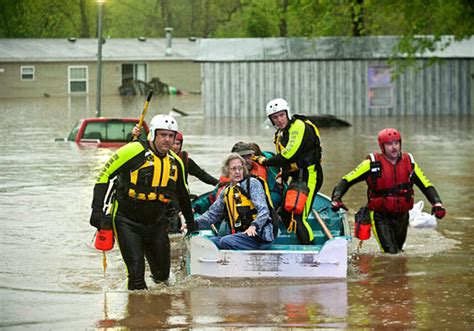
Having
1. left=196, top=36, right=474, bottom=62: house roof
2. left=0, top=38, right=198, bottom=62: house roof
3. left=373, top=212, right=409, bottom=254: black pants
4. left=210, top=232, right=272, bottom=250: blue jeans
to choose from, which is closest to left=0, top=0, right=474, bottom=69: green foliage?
left=196, top=36, right=474, bottom=62: house roof

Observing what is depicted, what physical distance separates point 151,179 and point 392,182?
332 cm

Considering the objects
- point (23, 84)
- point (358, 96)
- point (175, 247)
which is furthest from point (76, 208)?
point (23, 84)

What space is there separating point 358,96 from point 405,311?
39417mm

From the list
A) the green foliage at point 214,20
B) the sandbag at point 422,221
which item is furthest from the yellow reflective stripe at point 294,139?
the green foliage at point 214,20

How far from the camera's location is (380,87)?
50062 mm

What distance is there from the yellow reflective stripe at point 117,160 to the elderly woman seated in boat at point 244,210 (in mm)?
1361

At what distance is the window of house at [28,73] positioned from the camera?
7619 cm

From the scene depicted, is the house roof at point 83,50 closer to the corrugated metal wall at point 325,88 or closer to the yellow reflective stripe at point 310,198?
the corrugated metal wall at point 325,88

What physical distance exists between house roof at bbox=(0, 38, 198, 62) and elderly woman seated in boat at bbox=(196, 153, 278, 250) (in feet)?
210

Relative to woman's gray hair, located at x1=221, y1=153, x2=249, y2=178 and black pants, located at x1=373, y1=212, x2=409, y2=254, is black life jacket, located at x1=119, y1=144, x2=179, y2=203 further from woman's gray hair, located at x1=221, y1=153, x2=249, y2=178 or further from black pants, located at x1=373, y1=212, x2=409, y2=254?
black pants, located at x1=373, y1=212, x2=409, y2=254

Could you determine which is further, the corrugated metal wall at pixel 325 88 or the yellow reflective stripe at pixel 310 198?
the corrugated metal wall at pixel 325 88

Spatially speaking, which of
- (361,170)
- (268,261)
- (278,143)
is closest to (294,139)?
(278,143)

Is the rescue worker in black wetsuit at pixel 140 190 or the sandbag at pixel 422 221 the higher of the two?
the rescue worker in black wetsuit at pixel 140 190

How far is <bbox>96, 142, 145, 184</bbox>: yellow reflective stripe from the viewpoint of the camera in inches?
438
